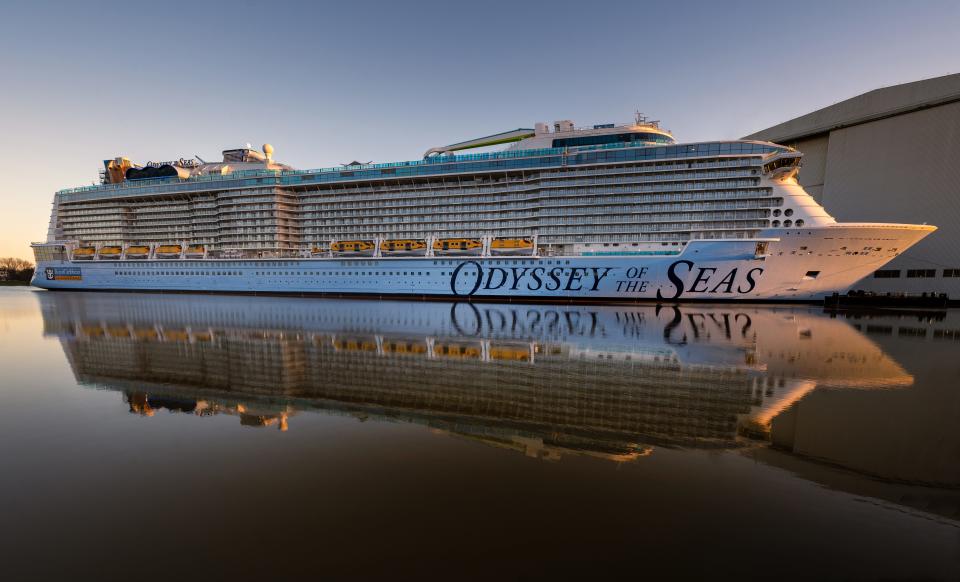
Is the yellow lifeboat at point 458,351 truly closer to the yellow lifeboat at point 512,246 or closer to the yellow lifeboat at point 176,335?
the yellow lifeboat at point 176,335

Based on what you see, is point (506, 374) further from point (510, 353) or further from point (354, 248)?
point (354, 248)

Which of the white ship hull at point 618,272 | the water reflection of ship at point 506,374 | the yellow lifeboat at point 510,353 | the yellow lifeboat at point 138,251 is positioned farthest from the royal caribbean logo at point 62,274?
the yellow lifeboat at point 510,353

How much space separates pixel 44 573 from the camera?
2.85 meters

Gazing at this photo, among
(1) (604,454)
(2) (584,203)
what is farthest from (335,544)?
(2) (584,203)

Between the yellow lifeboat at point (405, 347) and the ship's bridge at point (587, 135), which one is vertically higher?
the ship's bridge at point (587, 135)

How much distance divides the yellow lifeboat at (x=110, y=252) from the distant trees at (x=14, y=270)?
267 ft

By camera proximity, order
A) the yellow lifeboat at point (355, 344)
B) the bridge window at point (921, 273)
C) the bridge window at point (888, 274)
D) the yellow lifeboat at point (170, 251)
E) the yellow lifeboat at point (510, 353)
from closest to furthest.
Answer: the yellow lifeboat at point (510, 353) < the yellow lifeboat at point (355, 344) < the bridge window at point (921, 273) < the bridge window at point (888, 274) < the yellow lifeboat at point (170, 251)

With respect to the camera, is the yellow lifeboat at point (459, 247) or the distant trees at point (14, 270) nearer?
the yellow lifeboat at point (459, 247)

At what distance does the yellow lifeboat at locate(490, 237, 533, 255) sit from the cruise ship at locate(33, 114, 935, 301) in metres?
0.13

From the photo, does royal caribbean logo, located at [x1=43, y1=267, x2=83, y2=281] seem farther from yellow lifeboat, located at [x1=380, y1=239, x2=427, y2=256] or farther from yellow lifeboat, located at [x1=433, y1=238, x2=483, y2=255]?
yellow lifeboat, located at [x1=433, y1=238, x2=483, y2=255]

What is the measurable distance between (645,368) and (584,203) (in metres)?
24.1

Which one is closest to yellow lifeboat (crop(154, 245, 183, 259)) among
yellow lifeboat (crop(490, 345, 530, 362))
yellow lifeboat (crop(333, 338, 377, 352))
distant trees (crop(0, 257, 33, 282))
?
yellow lifeboat (crop(333, 338, 377, 352))

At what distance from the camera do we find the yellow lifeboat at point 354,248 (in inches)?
1412

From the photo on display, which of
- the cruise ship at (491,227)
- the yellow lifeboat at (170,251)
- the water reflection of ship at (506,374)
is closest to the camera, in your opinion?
the water reflection of ship at (506,374)
